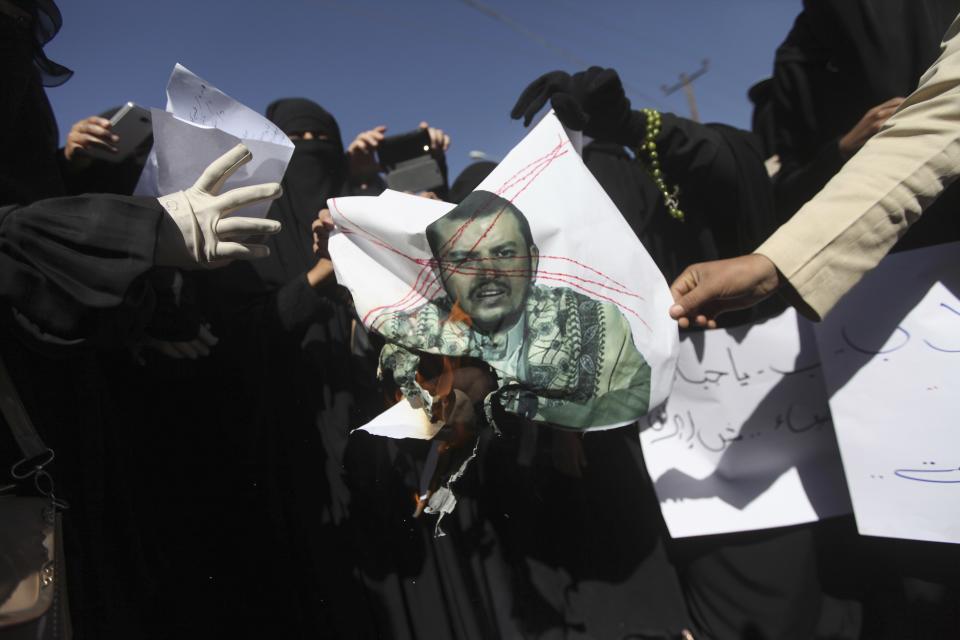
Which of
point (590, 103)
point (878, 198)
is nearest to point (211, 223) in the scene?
point (590, 103)

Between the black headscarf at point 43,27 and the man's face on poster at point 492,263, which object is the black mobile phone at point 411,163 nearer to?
the man's face on poster at point 492,263

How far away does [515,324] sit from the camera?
859 millimetres

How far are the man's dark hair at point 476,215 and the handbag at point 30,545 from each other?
0.65 meters

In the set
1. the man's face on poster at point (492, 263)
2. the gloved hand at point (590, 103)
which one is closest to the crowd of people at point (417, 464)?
the gloved hand at point (590, 103)

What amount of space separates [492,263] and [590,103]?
1.58 feet

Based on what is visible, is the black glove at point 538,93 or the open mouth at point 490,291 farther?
the black glove at point 538,93

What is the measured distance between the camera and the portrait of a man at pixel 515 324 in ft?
2.80

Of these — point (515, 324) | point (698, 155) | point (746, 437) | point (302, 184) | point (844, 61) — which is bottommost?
point (746, 437)

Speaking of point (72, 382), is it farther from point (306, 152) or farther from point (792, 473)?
point (792, 473)

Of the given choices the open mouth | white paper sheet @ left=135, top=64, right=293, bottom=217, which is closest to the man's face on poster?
the open mouth

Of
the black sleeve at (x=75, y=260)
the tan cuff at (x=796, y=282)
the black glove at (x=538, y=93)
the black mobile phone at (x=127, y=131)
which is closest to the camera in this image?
the black sleeve at (x=75, y=260)

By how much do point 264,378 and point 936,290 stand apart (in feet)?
4.30

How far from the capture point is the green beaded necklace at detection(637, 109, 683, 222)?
1.16 m

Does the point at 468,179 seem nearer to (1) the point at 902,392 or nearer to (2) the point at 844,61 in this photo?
(2) the point at 844,61
